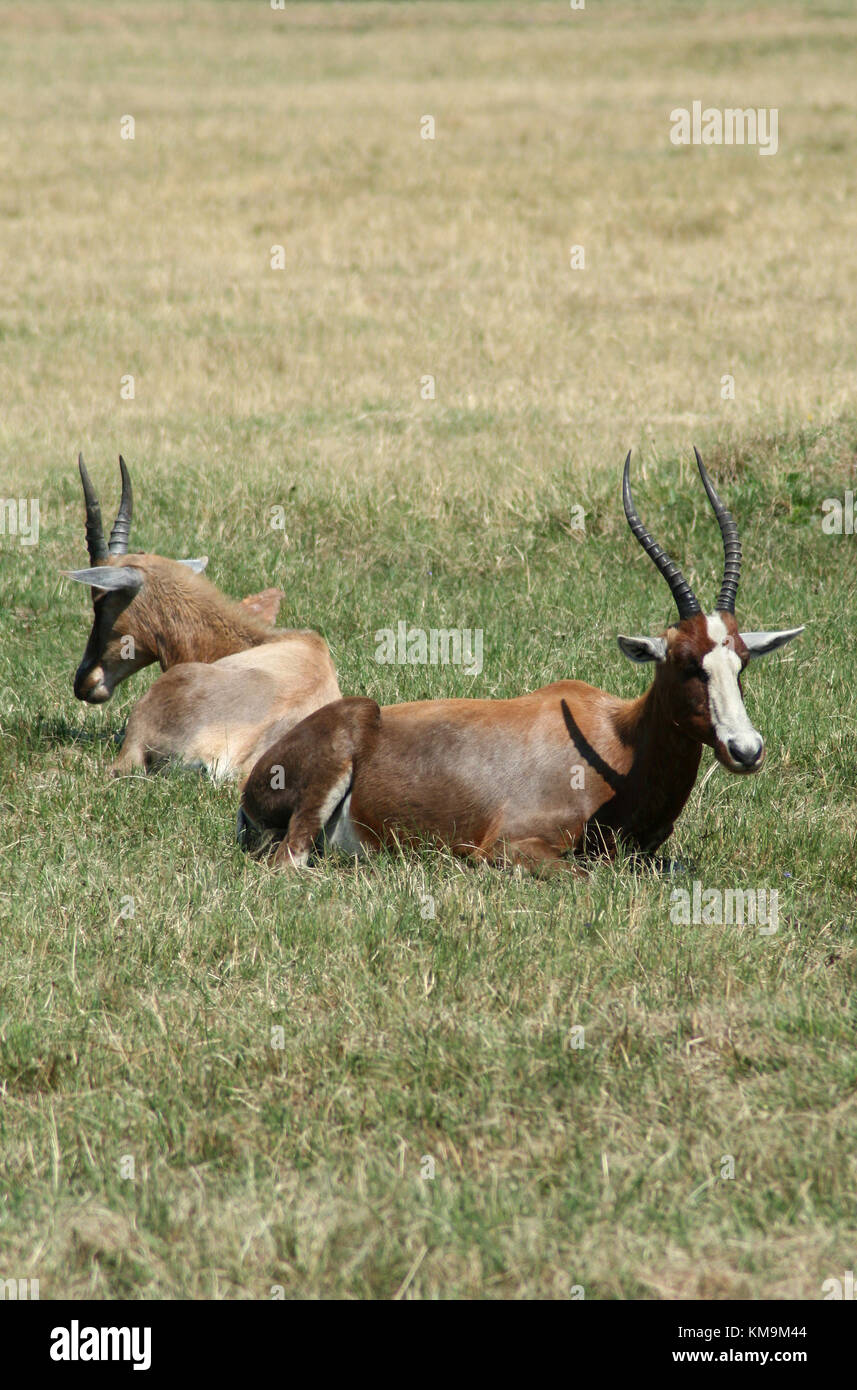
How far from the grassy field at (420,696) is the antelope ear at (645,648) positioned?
932 mm

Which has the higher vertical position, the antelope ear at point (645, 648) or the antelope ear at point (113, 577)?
the antelope ear at point (113, 577)

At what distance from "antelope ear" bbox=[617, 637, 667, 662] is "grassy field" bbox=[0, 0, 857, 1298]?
0.93 meters

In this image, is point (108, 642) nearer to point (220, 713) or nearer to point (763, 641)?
point (220, 713)

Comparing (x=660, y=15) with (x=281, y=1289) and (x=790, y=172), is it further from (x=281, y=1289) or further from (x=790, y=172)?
(x=281, y=1289)

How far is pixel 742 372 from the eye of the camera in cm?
1909

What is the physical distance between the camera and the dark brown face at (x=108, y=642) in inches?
360

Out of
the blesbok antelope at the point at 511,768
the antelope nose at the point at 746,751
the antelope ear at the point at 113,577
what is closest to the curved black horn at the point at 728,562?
the blesbok antelope at the point at 511,768

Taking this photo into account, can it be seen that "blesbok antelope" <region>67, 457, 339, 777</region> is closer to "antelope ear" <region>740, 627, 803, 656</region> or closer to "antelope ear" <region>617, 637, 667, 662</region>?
"antelope ear" <region>617, 637, 667, 662</region>

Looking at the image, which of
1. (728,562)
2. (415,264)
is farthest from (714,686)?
(415,264)

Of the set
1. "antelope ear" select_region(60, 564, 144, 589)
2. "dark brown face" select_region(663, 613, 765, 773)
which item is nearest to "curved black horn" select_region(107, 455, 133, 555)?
"antelope ear" select_region(60, 564, 144, 589)

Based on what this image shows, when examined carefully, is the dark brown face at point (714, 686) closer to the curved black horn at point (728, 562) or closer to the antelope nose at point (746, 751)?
the antelope nose at point (746, 751)

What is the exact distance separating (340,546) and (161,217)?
19028 millimetres

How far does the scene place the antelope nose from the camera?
585cm

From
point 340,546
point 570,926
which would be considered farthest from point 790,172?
point 570,926
